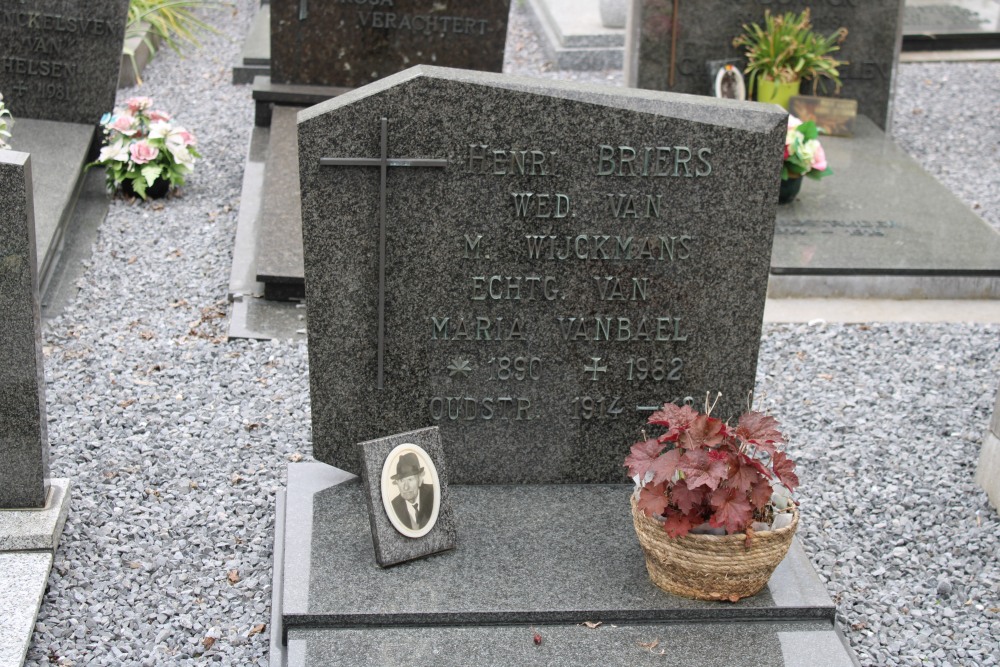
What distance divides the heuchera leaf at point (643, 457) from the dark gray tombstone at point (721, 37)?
469 cm

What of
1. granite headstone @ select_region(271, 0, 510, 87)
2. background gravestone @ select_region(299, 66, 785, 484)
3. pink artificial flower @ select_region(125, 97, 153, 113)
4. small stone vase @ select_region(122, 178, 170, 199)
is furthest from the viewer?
granite headstone @ select_region(271, 0, 510, 87)

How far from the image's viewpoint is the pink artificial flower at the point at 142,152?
6699mm

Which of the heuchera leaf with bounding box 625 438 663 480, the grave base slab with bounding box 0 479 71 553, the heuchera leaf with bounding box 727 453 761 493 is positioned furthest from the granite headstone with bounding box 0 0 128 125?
the heuchera leaf with bounding box 727 453 761 493

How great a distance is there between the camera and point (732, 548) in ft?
11.0

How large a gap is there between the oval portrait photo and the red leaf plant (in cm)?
62

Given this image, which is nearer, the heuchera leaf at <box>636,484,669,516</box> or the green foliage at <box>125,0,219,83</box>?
the heuchera leaf at <box>636,484,669,516</box>

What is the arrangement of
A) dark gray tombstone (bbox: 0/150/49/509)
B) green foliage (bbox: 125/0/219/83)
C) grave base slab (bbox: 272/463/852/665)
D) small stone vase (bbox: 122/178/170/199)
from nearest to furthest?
grave base slab (bbox: 272/463/852/665) → dark gray tombstone (bbox: 0/150/49/509) → small stone vase (bbox: 122/178/170/199) → green foliage (bbox: 125/0/219/83)

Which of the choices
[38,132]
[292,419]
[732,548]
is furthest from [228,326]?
[732,548]

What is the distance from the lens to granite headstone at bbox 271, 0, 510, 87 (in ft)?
24.3

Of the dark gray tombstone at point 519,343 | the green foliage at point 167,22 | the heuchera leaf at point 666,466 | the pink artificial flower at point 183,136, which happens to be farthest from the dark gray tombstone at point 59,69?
the heuchera leaf at point 666,466

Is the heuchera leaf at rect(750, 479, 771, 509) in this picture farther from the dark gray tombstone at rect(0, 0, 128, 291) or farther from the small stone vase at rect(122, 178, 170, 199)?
the dark gray tombstone at rect(0, 0, 128, 291)

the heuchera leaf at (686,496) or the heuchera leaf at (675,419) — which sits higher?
the heuchera leaf at (675,419)

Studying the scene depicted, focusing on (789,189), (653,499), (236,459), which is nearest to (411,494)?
(653,499)

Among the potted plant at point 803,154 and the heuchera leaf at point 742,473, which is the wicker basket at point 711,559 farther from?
the potted plant at point 803,154
